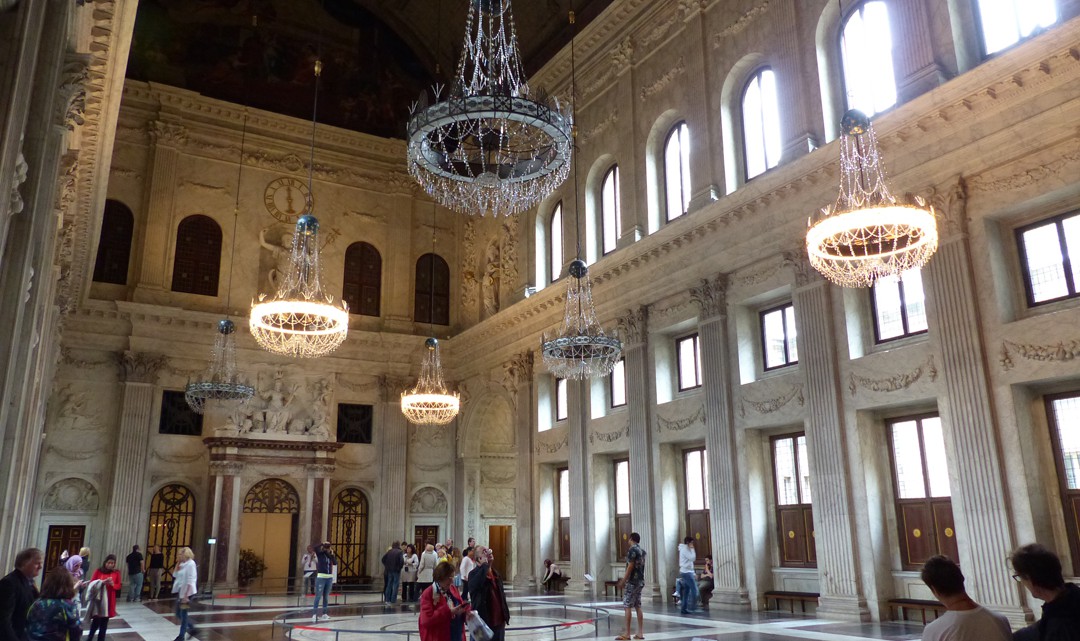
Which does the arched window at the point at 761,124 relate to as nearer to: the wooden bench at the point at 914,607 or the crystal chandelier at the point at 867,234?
the crystal chandelier at the point at 867,234

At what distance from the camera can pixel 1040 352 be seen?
32.5ft

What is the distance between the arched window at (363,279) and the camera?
76.5ft

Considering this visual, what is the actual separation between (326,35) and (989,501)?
21.0 metres

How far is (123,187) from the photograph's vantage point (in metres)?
20.9

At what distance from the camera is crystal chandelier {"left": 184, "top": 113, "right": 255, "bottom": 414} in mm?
17906

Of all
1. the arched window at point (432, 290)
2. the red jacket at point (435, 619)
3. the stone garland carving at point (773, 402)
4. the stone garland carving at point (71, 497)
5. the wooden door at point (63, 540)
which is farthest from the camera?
the arched window at point (432, 290)

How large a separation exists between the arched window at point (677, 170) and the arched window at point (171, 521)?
1344cm

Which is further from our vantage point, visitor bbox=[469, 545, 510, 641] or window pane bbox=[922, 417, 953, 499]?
window pane bbox=[922, 417, 953, 499]

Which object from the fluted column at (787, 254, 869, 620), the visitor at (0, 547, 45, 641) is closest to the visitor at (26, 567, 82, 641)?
the visitor at (0, 547, 45, 641)

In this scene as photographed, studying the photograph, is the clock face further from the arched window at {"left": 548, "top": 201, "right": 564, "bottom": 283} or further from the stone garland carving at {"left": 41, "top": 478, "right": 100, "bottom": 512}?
the stone garland carving at {"left": 41, "top": 478, "right": 100, "bottom": 512}

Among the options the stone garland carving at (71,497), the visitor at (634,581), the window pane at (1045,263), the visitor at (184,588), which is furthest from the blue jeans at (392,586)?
the window pane at (1045,263)

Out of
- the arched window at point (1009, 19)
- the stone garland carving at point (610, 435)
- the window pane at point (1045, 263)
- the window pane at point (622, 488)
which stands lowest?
the window pane at point (622, 488)

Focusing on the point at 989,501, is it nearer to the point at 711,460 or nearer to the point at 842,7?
the point at 711,460

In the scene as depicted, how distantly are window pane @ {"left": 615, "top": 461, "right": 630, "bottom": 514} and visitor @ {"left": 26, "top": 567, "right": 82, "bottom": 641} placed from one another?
42.5 ft
